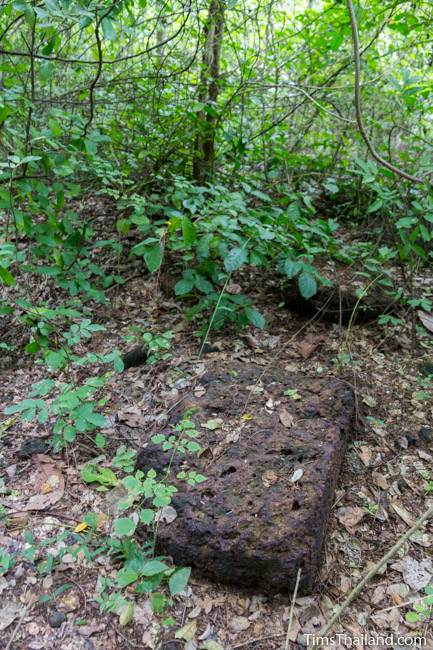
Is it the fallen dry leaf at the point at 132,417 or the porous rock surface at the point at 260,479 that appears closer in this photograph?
the porous rock surface at the point at 260,479

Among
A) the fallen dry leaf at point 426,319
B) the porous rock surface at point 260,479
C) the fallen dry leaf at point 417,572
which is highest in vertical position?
the fallen dry leaf at point 426,319

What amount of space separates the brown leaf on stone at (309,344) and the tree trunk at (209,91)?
1.68 metres

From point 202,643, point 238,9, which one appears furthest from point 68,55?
point 202,643

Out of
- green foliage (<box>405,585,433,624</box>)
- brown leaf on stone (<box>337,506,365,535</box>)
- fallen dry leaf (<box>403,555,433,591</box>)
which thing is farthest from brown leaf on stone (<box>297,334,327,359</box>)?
green foliage (<box>405,585,433,624</box>)

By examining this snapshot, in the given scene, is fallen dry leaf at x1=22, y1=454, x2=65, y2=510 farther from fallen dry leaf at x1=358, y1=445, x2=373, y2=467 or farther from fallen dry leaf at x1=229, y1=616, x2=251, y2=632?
fallen dry leaf at x1=358, y1=445, x2=373, y2=467

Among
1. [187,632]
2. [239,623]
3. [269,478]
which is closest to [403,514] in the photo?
[269,478]

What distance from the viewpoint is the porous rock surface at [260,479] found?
6.12 ft

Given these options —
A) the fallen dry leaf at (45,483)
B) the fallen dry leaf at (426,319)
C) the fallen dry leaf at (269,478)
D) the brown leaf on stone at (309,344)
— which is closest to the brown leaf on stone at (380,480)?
the fallen dry leaf at (269,478)

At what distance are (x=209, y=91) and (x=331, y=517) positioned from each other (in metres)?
3.56

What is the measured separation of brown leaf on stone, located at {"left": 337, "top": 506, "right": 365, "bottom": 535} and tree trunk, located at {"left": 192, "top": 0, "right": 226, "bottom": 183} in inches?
111

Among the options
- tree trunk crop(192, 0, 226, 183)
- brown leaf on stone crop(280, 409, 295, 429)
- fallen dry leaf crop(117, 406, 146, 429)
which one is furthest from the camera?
tree trunk crop(192, 0, 226, 183)

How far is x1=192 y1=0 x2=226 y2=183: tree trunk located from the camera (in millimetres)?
3703

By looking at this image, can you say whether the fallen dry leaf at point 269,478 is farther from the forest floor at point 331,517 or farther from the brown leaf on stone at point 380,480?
the brown leaf on stone at point 380,480

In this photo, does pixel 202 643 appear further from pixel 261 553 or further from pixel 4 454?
pixel 4 454
